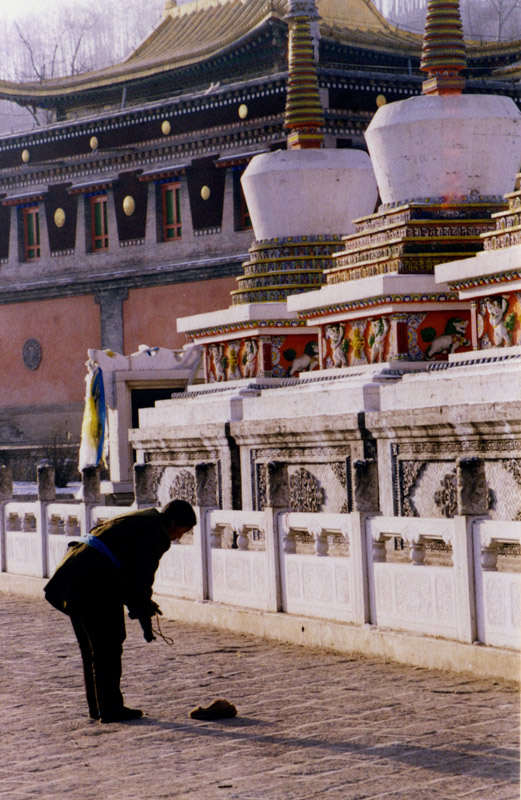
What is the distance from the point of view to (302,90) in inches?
595

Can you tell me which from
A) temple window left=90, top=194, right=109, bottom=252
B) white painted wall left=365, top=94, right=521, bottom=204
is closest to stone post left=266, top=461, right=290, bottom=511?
white painted wall left=365, top=94, right=521, bottom=204

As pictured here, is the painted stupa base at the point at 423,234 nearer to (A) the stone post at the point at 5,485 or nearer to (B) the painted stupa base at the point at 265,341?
(B) the painted stupa base at the point at 265,341

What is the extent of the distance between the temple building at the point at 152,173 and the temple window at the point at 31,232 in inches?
2.1

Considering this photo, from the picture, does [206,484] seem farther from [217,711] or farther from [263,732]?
[263,732]

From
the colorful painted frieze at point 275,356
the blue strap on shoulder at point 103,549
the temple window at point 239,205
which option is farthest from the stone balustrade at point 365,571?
the temple window at point 239,205

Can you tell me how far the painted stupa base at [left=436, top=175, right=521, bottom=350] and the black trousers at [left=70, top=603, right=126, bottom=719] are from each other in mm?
4847

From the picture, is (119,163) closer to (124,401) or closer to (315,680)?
(124,401)

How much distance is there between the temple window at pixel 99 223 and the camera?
34406 mm

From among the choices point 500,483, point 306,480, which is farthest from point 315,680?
point 306,480

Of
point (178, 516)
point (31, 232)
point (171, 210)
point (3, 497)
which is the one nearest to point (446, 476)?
point (178, 516)

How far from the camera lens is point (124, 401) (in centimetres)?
2027

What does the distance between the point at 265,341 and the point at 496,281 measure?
395cm

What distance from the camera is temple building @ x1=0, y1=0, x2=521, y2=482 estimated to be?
30562 mm

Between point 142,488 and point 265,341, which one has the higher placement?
point 265,341
